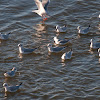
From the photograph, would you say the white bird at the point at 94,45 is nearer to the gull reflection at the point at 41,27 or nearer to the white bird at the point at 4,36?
the gull reflection at the point at 41,27

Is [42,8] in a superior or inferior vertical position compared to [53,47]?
superior

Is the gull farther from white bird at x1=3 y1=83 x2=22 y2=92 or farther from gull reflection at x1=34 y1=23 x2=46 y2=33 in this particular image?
white bird at x1=3 y1=83 x2=22 y2=92

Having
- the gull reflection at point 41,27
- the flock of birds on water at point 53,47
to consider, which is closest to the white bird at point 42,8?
the flock of birds on water at point 53,47

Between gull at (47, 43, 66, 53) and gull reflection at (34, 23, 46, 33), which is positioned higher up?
gull reflection at (34, 23, 46, 33)

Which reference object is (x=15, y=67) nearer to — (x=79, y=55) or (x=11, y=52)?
(x=11, y=52)

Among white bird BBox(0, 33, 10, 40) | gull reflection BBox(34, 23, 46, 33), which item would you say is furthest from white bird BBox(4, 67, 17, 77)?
gull reflection BBox(34, 23, 46, 33)

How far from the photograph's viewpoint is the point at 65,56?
16266mm

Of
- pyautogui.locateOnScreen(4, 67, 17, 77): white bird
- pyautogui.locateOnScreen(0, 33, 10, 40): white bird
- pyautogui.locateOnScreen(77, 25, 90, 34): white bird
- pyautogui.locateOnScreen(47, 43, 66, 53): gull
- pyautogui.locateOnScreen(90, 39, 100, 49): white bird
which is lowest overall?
pyautogui.locateOnScreen(4, 67, 17, 77): white bird

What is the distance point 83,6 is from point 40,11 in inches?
158

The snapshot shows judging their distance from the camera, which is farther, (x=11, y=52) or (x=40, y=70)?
(x=11, y=52)

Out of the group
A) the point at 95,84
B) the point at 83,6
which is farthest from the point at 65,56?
the point at 83,6

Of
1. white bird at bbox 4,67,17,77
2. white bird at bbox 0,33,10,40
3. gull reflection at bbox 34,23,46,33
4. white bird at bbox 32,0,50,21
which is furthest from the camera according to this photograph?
white bird at bbox 32,0,50,21

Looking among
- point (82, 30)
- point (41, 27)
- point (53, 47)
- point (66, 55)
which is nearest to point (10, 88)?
point (66, 55)

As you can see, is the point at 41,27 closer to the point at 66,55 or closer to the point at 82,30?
the point at 82,30
